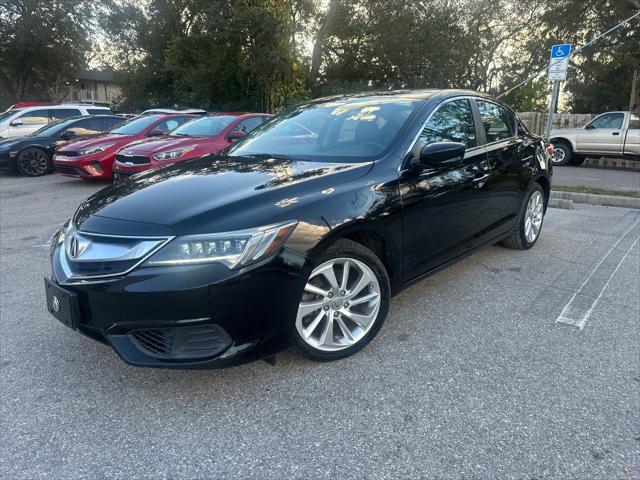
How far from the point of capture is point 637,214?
7.31 metres

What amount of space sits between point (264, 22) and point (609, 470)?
19179 mm

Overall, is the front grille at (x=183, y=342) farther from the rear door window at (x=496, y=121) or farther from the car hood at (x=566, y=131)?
the car hood at (x=566, y=131)

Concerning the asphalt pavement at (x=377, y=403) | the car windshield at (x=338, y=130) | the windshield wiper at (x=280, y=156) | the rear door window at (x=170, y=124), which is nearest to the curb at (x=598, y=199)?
the asphalt pavement at (x=377, y=403)

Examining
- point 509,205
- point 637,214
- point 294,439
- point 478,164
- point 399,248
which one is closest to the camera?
point 294,439

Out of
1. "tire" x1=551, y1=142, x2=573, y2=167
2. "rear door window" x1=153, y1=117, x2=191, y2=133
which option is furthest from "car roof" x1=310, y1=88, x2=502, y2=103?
"tire" x1=551, y1=142, x2=573, y2=167

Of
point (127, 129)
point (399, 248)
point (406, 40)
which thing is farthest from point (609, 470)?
point (406, 40)

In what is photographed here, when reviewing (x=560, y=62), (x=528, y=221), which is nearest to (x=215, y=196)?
(x=528, y=221)

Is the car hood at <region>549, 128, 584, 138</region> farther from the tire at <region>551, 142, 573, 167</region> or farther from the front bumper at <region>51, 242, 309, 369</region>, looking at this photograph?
the front bumper at <region>51, 242, 309, 369</region>

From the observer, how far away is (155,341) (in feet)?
8.25

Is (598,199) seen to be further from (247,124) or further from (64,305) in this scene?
(64,305)

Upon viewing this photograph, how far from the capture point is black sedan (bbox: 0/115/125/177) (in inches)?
449

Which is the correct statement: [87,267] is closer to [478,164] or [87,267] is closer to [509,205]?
[478,164]

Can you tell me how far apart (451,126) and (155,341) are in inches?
106

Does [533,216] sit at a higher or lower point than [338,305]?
higher
